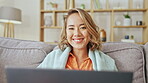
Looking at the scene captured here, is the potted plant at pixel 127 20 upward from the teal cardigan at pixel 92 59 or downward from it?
upward

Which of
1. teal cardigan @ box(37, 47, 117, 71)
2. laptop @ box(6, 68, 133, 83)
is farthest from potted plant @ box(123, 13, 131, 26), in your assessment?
laptop @ box(6, 68, 133, 83)

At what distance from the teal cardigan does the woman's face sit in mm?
90

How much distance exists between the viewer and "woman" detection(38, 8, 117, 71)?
1.17m

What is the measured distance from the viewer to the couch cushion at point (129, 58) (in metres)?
1.14

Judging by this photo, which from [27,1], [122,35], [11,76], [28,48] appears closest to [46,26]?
[27,1]

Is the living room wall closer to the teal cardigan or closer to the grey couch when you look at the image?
the grey couch

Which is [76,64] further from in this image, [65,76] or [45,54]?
[65,76]

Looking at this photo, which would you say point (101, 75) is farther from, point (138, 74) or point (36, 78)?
point (138, 74)

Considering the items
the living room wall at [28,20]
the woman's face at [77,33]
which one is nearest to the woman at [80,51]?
the woman's face at [77,33]

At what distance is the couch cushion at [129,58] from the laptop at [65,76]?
0.70 metres

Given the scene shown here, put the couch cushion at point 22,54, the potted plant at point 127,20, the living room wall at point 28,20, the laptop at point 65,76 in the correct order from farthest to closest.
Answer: the living room wall at point 28,20
the potted plant at point 127,20
the couch cushion at point 22,54
the laptop at point 65,76

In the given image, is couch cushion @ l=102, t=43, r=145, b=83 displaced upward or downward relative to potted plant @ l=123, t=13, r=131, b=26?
downward

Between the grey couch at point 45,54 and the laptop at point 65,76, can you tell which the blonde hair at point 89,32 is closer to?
the grey couch at point 45,54

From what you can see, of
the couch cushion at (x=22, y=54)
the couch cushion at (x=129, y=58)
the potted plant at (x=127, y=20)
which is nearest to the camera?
the couch cushion at (x=129, y=58)
